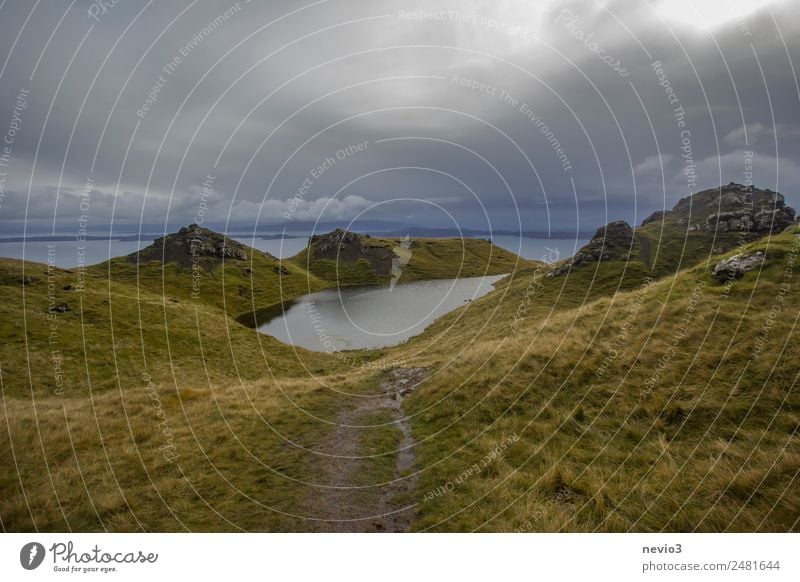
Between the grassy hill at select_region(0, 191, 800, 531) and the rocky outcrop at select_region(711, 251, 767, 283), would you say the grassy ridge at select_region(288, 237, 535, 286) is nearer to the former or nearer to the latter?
the rocky outcrop at select_region(711, 251, 767, 283)

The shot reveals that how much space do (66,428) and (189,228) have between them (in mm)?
156911

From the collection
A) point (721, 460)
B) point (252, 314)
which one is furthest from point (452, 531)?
point (252, 314)

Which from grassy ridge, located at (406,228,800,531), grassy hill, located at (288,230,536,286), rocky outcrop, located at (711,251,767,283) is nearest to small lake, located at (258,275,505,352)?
grassy ridge, located at (406,228,800,531)

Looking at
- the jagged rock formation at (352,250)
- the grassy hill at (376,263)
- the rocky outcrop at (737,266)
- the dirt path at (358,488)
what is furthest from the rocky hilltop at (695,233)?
the jagged rock formation at (352,250)

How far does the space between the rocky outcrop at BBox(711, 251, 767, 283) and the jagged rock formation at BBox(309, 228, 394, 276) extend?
152 m

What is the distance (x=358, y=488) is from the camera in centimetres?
968

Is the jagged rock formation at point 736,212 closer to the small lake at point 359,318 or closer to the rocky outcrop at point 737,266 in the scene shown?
the small lake at point 359,318

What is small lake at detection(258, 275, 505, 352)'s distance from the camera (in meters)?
58.9

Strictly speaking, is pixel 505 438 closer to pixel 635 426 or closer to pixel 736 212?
pixel 635 426

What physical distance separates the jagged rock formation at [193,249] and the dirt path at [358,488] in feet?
424

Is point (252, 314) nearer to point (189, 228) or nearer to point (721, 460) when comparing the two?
point (189, 228)

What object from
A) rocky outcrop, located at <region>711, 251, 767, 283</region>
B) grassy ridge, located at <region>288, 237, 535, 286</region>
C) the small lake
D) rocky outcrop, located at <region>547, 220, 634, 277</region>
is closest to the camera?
rocky outcrop, located at <region>711, 251, 767, 283</region>

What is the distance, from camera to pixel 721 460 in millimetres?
7723

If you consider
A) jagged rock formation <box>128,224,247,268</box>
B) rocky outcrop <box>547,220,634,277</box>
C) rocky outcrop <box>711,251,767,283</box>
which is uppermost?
jagged rock formation <box>128,224,247,268</box>
